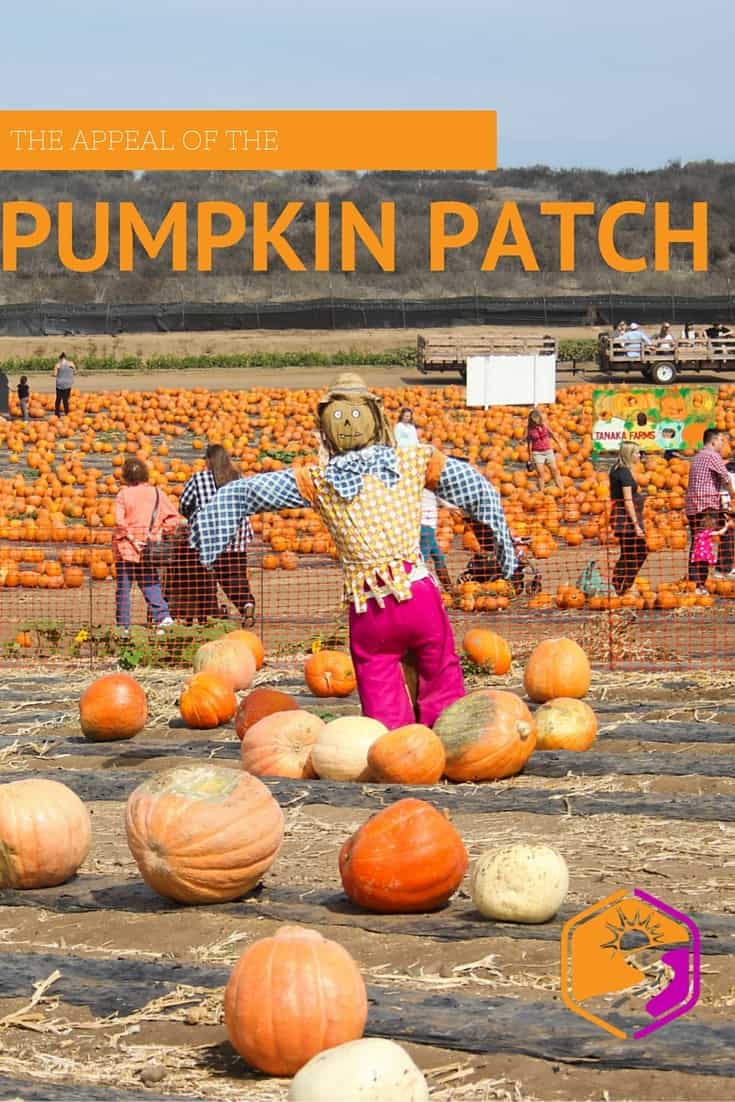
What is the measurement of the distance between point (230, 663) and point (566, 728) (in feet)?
8.60

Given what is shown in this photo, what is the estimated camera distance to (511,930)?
17.8 ft

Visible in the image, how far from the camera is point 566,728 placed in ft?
27.7

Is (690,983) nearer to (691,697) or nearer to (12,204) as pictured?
(691,697)

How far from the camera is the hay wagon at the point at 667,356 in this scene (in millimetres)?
36219

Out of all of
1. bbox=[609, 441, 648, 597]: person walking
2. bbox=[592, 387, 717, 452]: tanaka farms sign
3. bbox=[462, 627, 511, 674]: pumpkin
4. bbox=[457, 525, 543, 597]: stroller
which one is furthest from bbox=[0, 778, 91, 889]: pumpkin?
bbox=[592, 387, 717, 452]: tanaka farms sign

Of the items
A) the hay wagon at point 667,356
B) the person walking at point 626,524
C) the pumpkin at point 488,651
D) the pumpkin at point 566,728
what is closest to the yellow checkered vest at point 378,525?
the pumpkin at point 566,728

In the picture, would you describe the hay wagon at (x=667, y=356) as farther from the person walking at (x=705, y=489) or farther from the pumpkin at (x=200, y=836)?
the pumpkin at (x=200, y=836)

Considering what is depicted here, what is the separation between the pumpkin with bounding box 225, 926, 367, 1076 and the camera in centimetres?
443

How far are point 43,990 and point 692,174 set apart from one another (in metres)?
91.5

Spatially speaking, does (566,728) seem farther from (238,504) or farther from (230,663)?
(230,663)

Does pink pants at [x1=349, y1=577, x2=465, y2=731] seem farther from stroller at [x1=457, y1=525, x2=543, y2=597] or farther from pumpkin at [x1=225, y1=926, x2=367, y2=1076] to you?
stroller at [x1=457, y1=525, x2=543, y2=597]

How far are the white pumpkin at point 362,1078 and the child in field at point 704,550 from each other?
1056 cm

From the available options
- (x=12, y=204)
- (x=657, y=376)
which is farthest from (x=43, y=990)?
(x=12, y=204)

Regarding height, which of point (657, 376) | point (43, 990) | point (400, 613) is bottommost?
point (43, 990)
